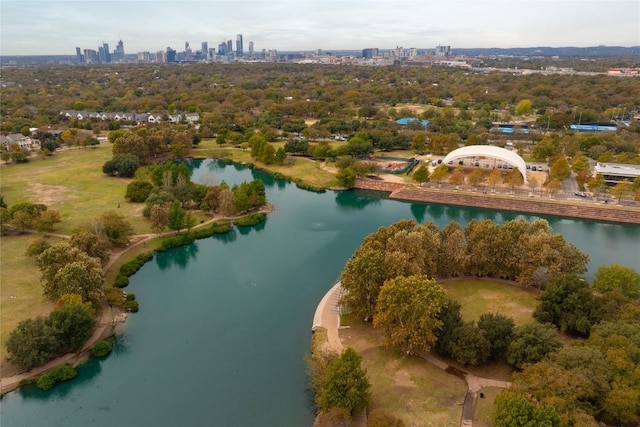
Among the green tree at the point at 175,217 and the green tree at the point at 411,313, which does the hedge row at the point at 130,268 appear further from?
the green tree at the point at 411,313

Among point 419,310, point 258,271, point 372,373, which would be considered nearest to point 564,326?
point 419,310

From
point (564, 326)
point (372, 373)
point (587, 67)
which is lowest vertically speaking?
point (372, 373)

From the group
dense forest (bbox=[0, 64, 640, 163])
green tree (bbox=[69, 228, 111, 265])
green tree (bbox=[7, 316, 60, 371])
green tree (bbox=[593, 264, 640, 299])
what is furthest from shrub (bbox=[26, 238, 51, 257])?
dense forest (bbox=[0, 64, 640, 163])

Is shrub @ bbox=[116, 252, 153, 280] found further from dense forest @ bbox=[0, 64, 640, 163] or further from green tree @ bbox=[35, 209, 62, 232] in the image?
dense forest @ bbox=[0, 64, 640, 163]

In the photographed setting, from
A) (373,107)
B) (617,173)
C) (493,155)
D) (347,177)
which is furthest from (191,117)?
(617,173)

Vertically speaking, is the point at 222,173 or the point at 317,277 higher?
the point at 222,173

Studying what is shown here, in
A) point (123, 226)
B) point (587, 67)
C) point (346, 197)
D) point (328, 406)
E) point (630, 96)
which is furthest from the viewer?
point (587, 67)

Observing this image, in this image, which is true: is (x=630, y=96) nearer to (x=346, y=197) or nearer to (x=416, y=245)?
(x=346, y=197)
